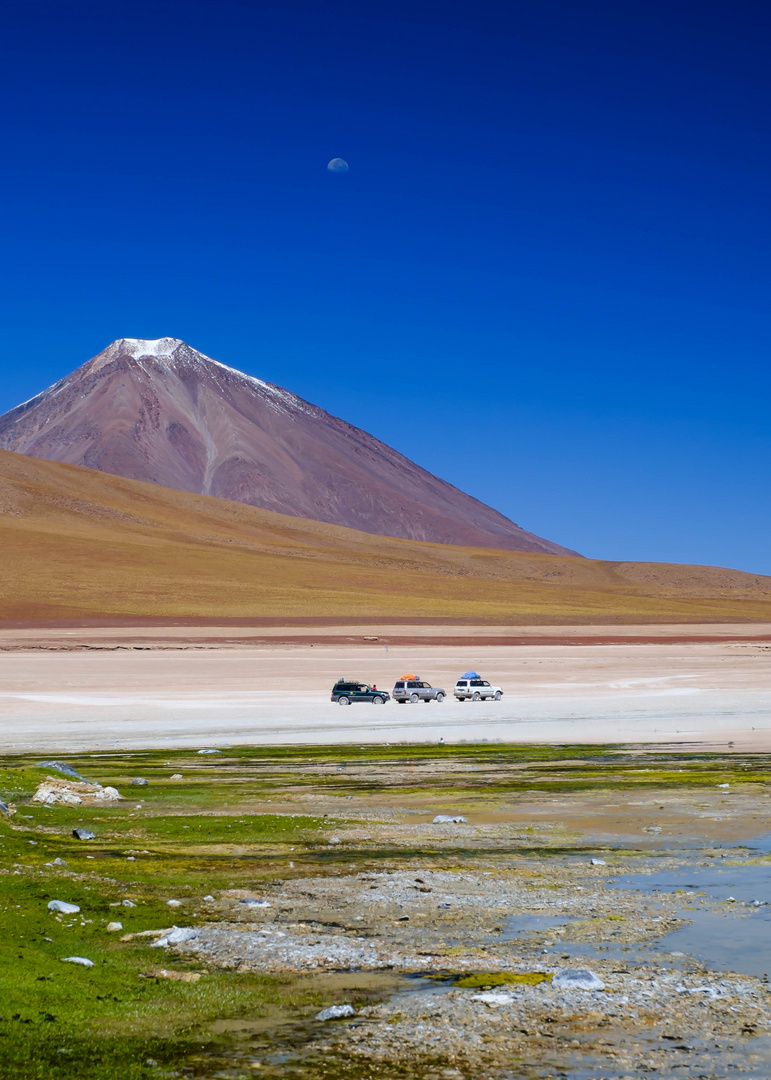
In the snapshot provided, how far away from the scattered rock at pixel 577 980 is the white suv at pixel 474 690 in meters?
39.9

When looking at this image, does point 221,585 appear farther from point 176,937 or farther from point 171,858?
point 176,937

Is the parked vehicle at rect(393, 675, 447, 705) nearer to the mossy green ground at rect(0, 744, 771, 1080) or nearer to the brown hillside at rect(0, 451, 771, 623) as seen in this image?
the mossy green ground at rect(0, 744, 771, 1080)

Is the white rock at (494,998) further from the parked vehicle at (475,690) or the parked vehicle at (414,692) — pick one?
the parked vehicle at (414,692)

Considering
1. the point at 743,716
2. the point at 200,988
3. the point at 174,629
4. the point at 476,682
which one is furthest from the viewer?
the point at 174,629

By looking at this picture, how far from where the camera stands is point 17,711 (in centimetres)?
4053

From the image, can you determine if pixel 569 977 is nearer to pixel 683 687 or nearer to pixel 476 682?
pixel 476 682

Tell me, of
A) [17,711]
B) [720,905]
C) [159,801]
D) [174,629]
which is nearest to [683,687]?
[17,711]

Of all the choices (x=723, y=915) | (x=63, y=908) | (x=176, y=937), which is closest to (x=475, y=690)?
(x=723, y=915)

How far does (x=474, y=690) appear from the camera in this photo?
49188 mm

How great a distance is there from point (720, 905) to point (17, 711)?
110 feet

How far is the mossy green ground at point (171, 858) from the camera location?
25.2 feet

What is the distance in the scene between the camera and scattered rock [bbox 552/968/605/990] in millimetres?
8703

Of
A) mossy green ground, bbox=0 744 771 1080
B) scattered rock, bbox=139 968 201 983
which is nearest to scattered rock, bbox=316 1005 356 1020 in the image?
mossy green ground, bbox=0 744 771 1080

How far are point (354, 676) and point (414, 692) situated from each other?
1095 centimetres
